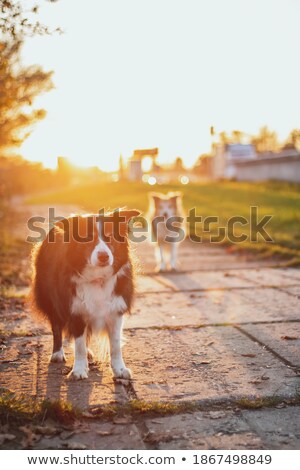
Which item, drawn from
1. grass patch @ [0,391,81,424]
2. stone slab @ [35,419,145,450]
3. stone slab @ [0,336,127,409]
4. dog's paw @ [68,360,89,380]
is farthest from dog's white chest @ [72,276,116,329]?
stone slab @ [35,419,145,450]

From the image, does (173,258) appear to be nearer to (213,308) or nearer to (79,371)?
(213,308)

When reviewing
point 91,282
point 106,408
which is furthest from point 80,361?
point 106,408

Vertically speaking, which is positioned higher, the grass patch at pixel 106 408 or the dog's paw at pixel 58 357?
the grass patch at pixel 106 408

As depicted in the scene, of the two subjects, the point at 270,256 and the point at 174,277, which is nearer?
the point at 174,277

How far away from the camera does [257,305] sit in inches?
267

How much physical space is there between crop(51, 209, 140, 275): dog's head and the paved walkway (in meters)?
0.82

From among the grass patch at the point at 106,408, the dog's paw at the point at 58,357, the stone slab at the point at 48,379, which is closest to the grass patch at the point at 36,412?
the grass patch at the point at 106,408

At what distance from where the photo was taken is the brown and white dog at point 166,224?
34.9ft

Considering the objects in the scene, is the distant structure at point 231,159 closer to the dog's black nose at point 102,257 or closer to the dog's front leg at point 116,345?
the dog's front leg at point 116,345

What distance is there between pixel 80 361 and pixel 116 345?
0.28 metres

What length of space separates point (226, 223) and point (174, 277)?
7.47 metres

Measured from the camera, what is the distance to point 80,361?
14.2 feet

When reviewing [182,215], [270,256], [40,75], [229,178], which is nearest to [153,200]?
[182,215]
